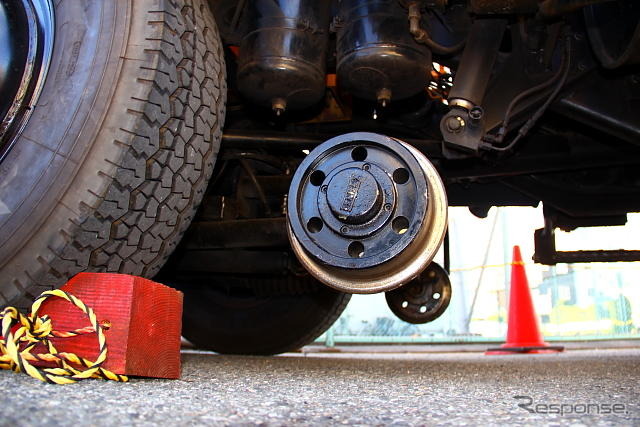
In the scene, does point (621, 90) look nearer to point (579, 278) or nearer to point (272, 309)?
point (272, 309)

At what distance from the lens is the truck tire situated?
1.19 m

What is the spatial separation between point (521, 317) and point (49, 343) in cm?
577

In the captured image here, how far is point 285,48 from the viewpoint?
1.81 meters

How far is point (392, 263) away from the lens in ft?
4.73

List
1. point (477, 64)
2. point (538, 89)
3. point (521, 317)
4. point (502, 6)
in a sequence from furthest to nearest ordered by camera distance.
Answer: point (521, 317) < point (538, 89) < point (477, 64) < point (502, 6)

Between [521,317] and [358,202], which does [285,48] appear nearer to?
[358,202]

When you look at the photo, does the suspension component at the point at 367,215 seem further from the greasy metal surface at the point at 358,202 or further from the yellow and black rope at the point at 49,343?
the yellow and black rope at the point at 49,343

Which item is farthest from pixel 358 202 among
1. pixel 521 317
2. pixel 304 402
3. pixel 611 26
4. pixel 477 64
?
pixel 521 317

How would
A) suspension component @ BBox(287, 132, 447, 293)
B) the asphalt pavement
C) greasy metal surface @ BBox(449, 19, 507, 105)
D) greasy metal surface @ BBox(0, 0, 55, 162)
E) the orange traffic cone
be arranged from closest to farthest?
the asphalt pavement
greasy metal surface @ BBox(0, 0, 55, 162)
suspension component @ BBox(287, 132, 447, 293)
greasy metal surface @ BBox(449, 19, 507, 105)
the orange traffic cone

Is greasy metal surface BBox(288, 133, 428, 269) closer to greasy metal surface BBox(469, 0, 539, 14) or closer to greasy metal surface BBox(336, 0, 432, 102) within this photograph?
greasy metal surface BBox(336, 0, 432, 102)

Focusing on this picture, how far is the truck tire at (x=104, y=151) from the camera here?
1194 millimetres

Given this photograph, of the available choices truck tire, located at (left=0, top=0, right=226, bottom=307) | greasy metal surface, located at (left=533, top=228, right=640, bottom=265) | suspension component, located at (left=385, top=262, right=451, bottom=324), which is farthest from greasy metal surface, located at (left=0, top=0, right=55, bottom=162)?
greasy metal surface, located at (left=533, top=228, right=640, bottom=265)

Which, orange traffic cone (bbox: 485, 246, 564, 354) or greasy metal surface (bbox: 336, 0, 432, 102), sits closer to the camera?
greasy metal surface (bbox: 336, 0, 432, 102)

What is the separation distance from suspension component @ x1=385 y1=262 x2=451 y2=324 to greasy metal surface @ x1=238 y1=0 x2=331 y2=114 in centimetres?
108
